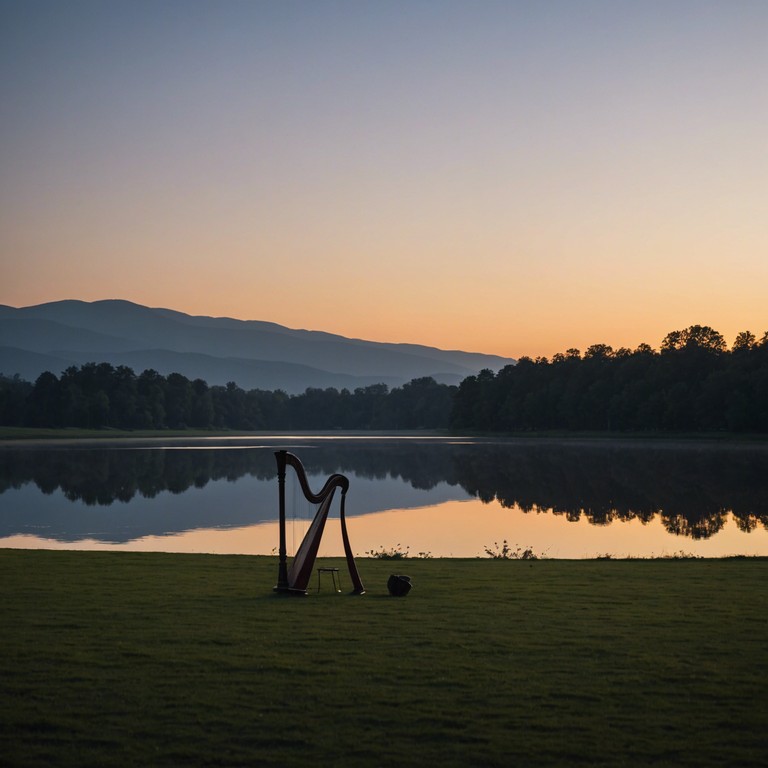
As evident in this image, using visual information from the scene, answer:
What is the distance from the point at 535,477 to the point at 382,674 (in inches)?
1717

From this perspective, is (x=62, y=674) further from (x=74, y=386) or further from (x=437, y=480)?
(x=74, y=386)

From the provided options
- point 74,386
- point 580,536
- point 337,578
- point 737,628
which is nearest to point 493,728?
point 737,628

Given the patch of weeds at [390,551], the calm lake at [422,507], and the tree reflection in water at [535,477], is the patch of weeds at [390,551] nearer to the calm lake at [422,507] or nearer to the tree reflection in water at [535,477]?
the calm lake at [422,507]

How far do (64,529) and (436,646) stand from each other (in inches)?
832

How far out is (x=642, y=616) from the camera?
13422mm

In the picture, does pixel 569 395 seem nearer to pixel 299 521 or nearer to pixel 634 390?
pixel 634 390

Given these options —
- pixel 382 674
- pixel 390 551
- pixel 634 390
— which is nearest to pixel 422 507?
pixel 390 551

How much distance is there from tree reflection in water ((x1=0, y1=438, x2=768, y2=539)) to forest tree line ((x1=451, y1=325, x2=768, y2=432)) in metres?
31.2

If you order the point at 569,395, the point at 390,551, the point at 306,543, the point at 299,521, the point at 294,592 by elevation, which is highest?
the point at 569,395

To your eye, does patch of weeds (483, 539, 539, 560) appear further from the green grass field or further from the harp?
the harp

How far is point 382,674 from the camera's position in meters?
10.1

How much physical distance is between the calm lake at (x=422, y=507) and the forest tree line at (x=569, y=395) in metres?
51.0

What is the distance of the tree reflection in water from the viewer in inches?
1447

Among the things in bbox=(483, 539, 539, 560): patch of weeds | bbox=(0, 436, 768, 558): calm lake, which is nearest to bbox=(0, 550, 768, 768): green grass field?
bbox=(483, 539, 539, 560): patch of weeds
